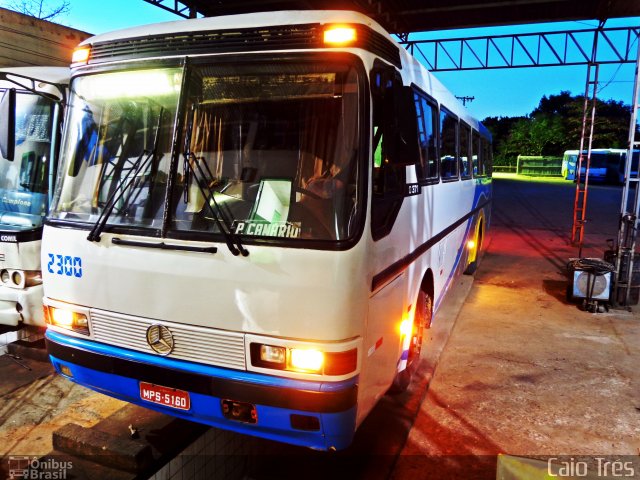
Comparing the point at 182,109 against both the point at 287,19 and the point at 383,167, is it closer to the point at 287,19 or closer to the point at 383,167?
the point at 287,19

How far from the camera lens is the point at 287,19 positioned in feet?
9.58

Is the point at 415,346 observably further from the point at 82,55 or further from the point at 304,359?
the point at 82,55

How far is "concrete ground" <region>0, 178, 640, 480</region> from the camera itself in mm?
3688

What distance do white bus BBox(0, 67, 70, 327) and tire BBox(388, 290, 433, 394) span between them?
364cm

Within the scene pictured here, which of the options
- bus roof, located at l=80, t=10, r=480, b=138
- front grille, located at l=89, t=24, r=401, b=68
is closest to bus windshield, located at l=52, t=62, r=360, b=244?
front grille, located at l=89, t=24, r=401, b=68

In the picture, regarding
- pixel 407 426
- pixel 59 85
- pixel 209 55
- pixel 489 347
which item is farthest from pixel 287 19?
pixel 489 347

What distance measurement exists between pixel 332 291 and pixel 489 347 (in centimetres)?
398

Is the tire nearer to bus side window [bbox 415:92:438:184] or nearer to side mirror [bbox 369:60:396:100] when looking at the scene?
bus side window [bbox 415:92:438:184]

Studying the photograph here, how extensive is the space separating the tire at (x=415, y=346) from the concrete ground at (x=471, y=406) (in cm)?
12

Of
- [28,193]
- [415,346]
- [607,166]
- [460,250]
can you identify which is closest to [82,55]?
[28,193]

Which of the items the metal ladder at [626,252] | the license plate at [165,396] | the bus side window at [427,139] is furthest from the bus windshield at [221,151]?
the metal ladder at [626,252]

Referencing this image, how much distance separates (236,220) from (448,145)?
3763mm

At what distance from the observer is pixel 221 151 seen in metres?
3.35

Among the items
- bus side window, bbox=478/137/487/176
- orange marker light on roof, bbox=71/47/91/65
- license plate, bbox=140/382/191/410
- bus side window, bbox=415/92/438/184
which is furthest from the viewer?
bus side window, bbox=478/137/487/176
